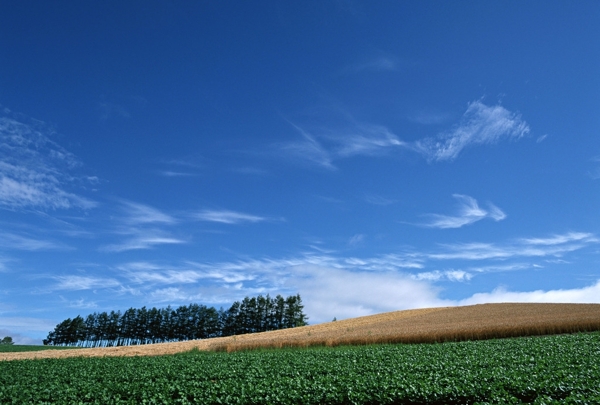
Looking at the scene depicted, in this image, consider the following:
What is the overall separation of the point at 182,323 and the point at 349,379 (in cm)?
9575

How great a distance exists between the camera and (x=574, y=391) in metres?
13.2

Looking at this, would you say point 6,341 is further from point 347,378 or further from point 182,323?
point 347,378

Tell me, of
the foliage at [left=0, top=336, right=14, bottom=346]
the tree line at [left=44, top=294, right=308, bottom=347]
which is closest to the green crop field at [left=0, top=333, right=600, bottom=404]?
the tree line at [left=44, top=294, right=308, bottom=347]

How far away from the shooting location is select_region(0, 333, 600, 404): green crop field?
1380 centimetres

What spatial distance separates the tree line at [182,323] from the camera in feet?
318

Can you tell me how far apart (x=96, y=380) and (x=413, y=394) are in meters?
15.9

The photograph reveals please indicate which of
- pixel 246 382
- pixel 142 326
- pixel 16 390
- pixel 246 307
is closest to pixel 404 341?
pixel 246 382

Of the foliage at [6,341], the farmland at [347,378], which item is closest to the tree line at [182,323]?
the foliage at [6,341]

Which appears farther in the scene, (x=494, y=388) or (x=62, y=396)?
(x=62, y=396)

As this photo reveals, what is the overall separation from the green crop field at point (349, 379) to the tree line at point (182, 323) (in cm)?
7394

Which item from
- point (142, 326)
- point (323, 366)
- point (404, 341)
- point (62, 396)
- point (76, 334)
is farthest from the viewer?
point (76, 334)

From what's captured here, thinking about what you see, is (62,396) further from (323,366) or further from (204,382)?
(323,366)

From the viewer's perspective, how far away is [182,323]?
102812 millimetres

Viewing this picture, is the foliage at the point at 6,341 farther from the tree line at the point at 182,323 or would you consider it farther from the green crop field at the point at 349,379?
the green crop field at the point at 349,379
